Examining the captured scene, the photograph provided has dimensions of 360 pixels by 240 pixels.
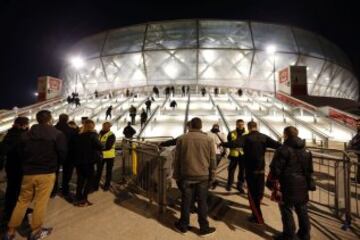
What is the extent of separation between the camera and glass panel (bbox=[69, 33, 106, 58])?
37.2m

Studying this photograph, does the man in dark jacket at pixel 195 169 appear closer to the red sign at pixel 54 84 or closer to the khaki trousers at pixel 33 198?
the khaki trousers at pixel 33 198

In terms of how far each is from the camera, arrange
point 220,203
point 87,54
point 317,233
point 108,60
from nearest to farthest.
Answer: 1. point 317,233
2. point 220,203
3. point 108,60
4. point 87,54

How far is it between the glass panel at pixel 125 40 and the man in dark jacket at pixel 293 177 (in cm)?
3127

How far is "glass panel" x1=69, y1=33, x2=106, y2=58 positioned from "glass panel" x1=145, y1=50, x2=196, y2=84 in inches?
357

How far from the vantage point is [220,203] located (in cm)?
518

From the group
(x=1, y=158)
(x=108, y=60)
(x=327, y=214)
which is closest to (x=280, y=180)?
(x=327, y=214)

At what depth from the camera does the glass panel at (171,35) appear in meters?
31.8

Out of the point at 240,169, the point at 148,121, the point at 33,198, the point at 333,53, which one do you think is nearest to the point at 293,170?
the point at 240,169

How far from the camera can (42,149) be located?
3.64m

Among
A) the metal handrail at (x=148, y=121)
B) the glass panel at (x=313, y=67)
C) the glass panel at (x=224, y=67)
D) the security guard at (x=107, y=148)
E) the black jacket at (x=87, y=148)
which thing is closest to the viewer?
the black jacket at (x=87, y=148)

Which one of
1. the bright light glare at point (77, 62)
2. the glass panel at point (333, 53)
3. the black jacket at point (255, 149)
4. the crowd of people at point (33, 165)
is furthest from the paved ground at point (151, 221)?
the glass panel at point (333, 53)

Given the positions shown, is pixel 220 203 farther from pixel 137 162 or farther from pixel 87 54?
pixel 87 54

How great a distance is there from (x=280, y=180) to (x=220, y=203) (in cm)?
186

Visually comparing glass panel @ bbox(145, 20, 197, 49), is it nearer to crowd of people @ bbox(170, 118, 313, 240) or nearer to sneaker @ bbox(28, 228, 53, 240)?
crowd of people @ bbox(170, 118, 313, 240)
